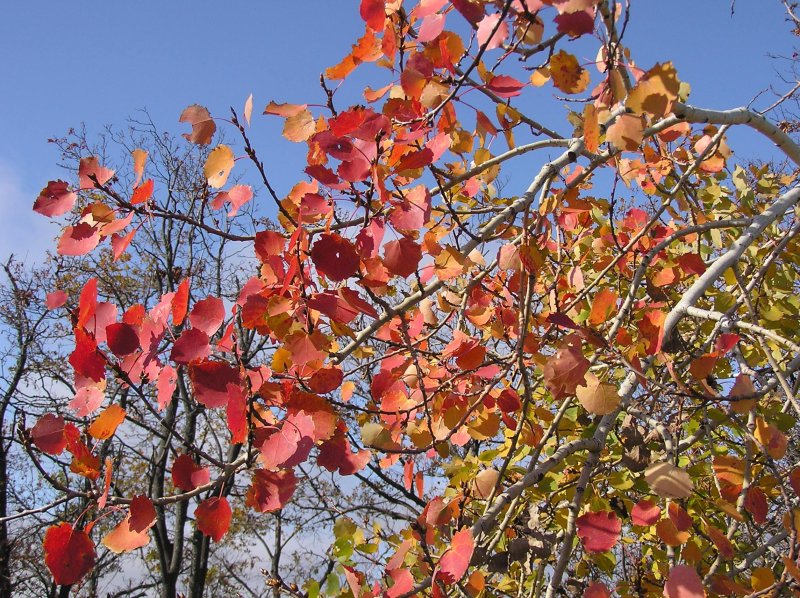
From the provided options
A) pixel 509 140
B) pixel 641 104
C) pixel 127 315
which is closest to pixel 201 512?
pixel 127 315

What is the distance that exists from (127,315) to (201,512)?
0.41m

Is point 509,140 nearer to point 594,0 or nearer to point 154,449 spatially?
point 594,0

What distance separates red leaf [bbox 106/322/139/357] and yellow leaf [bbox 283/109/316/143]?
0.47 metres

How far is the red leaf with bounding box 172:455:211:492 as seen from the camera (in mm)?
Result: 959

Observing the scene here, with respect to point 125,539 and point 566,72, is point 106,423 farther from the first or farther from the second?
point 566,72

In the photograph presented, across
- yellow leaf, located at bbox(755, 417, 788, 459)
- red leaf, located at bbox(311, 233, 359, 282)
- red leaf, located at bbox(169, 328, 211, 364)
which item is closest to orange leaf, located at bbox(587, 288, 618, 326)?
yellow leaf, located at bbox(755, 417, 788, 459)

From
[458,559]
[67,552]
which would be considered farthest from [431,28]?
[67,552]

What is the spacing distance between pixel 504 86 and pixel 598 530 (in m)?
0.93

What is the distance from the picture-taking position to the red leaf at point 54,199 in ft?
3.51

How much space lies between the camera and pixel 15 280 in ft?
29.7

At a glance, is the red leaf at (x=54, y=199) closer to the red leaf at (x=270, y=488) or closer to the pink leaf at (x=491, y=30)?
the red leaf at (x=270, y=488)

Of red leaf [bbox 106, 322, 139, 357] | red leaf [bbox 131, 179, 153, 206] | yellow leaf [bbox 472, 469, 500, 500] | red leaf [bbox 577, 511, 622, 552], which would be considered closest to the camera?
red leaf [bbox 106, 322, 139, 357]

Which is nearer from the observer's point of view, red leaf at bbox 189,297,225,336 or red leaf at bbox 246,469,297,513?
red leaf at bbox 246,469,297,513

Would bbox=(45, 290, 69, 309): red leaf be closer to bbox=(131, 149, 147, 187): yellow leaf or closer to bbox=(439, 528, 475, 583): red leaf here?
bbox=(131, 149, 147, 187): yellow leaf
